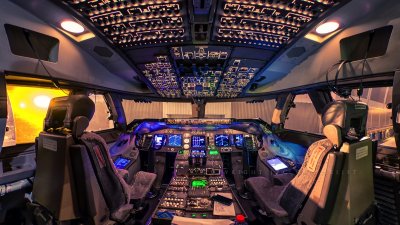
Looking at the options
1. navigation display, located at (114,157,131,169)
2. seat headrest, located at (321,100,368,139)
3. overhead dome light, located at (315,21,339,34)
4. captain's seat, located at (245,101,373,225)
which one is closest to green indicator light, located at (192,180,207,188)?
captain's seat, located at (245,101,373,225)

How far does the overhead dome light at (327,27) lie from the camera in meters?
1.58

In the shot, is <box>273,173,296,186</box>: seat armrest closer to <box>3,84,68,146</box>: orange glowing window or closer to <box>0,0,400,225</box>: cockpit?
<box>0,0,400,225</box>: cockpit

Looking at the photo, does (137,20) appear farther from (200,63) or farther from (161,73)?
(161,73)

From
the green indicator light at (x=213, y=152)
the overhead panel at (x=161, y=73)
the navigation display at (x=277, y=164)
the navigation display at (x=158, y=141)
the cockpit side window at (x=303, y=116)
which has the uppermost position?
the overhead panel at (x=161, y=73)

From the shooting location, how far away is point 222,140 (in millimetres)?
3420

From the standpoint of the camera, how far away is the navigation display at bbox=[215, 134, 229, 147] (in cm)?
337

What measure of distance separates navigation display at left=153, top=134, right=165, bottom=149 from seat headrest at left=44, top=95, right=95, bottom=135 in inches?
78.5

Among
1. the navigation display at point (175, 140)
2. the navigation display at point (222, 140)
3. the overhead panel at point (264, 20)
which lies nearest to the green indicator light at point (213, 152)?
the navigation display at point (222, 140)

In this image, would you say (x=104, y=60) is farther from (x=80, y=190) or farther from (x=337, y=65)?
(x=337, y=65)

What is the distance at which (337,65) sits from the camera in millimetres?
1885

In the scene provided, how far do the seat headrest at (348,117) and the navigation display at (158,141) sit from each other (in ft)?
8.88

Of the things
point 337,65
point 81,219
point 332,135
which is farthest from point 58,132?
point 337,65

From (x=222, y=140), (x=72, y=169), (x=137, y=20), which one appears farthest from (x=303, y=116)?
(x=72, y=169)

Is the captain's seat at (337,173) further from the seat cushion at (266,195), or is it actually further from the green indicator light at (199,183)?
the green indicator light at (199,183)
